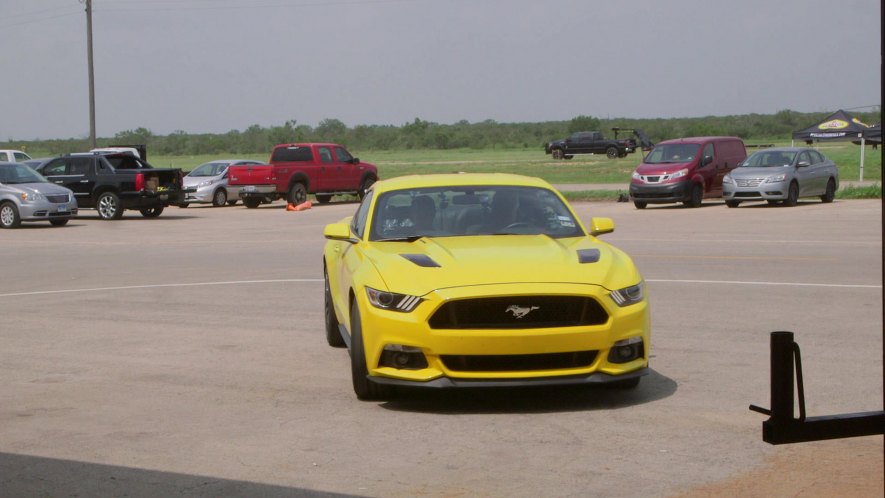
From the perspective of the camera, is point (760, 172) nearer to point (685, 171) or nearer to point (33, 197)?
point (685, 171)

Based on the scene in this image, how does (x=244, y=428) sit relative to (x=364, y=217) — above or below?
below

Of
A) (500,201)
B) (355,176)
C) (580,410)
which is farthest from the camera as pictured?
(355,176)

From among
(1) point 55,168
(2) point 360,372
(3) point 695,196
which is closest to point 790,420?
(2) point 360,372

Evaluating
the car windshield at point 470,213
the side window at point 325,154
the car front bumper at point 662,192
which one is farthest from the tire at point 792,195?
the car windshield at point 470,213

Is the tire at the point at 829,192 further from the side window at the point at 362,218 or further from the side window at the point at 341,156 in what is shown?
the side window at the point at 362,218

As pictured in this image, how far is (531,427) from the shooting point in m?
7.57

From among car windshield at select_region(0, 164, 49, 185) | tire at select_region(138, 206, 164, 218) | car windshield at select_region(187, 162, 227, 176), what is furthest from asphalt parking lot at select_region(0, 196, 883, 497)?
car windshield at select_region(187, 162, 227, 176)

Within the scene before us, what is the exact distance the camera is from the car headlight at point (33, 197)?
30.4 metres

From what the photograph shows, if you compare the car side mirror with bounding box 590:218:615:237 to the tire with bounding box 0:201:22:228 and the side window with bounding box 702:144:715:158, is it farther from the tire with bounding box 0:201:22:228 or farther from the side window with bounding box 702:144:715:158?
the side window with bounding box 702:144:715:158

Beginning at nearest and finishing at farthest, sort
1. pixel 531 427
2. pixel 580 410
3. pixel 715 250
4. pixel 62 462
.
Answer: pixel 62 462 < pixel 531 427 < pixel 580 410 < pixel 715 250

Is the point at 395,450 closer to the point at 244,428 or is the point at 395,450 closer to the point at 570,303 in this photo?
the point at 244,428

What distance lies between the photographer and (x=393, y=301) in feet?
26.3

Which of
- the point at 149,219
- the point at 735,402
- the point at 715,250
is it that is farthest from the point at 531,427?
the point at 149,219

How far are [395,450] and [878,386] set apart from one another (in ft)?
11.7
